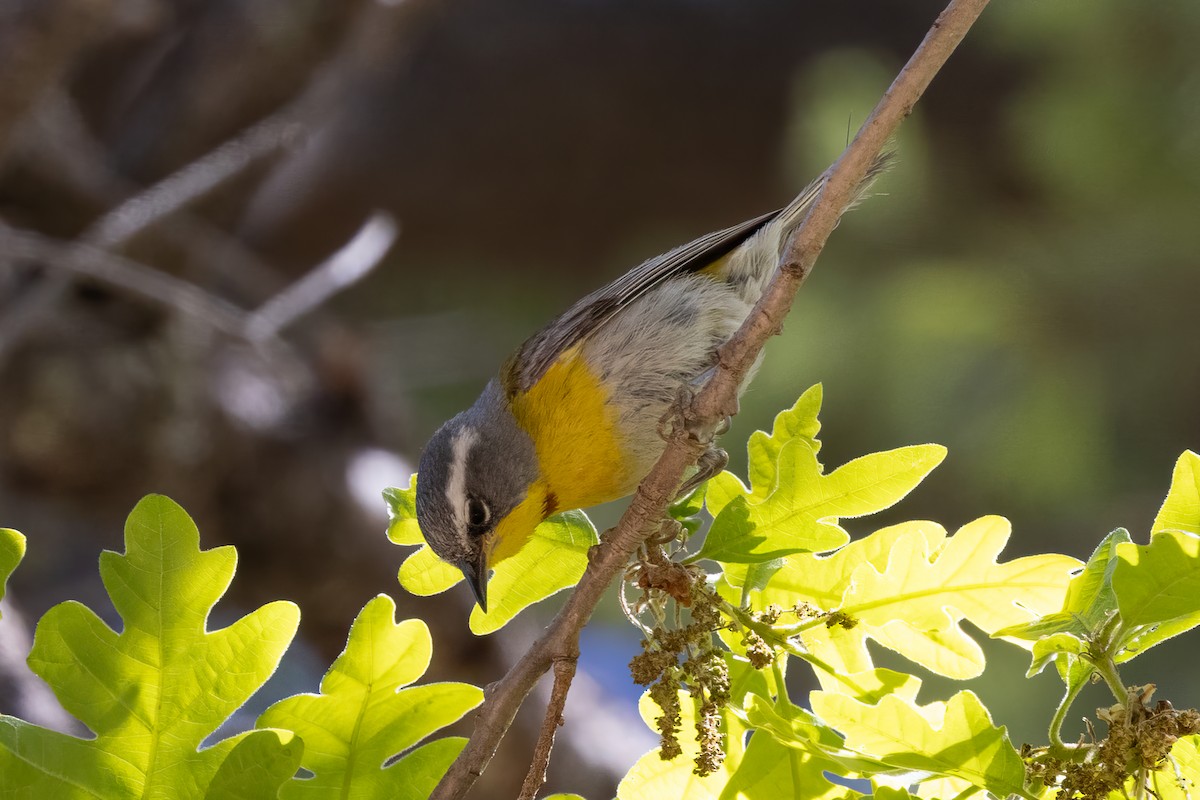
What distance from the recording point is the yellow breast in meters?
2.91

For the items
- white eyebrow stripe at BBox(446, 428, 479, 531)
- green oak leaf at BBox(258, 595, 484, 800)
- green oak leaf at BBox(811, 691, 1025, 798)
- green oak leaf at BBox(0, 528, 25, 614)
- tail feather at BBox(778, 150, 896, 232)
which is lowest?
green oak leaf at BBox(811, 691, 1025, 798)

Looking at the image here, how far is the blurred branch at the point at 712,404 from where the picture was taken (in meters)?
1.70

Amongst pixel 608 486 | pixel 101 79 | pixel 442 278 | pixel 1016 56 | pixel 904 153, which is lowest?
pixel 608 486

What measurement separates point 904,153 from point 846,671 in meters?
4.09

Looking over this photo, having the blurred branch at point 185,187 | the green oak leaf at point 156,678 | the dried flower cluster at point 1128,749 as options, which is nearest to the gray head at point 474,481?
the green oak leaf at point 156,678

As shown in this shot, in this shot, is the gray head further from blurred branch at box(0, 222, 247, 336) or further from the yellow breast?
blurred branch at box(0, 222, 247, 336)

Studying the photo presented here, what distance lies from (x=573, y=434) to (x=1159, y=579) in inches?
70.0

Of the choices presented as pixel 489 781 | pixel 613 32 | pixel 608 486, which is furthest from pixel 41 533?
pixel 608 486

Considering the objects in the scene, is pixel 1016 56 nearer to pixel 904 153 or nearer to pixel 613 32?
pixel 904 153

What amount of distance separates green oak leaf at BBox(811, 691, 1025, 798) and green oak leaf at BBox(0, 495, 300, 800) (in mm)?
704

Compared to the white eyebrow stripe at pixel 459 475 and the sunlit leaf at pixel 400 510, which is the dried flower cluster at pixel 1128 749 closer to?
the sunlit leaf at pixel 400 510

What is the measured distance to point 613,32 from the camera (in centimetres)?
627

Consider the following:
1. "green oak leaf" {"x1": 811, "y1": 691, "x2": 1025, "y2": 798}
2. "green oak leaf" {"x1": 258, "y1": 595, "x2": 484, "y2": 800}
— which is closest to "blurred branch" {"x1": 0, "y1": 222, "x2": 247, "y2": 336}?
"green oak leaf" {"x1": 258, "y1": 595, "x2": 484, "y2": 800}

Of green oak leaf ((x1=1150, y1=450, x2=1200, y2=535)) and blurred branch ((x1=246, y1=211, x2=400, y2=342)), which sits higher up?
blurred branch ((x1=246, y1=211, x2=400, y2=342))
